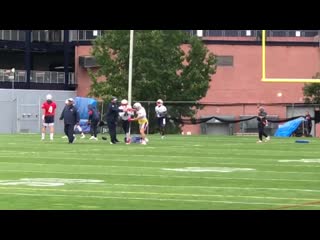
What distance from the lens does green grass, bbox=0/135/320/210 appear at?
12.2 metres

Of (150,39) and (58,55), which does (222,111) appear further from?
(58,55)

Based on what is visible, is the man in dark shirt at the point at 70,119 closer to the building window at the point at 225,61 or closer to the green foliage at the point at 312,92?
the green foliage at the point at 312,92

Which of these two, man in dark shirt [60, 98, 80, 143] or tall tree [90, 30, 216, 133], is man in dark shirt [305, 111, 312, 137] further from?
man in dark shirt [60, 98, 80, 143]

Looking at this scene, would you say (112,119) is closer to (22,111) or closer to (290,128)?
(290,128)

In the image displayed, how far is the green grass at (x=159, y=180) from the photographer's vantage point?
12.2 m

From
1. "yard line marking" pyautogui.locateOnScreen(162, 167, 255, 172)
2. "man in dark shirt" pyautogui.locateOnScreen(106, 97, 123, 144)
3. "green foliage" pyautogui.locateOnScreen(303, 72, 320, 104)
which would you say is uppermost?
"green foliage" pyautogui.locateOnScreen(303, 72, 320, 104)

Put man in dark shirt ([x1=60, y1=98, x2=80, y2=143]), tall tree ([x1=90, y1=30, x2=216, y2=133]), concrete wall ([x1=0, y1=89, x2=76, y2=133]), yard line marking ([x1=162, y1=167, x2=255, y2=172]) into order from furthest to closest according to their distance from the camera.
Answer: concrete wall ([x1=0, y1=89, x2=76, y2=133]) < tall tree ([x1=90, y1=30, x2=216, y2=133]) < man in dark shirt ([x1=60, y1=98, x2=80, y2=143]) < yard line marking ([x1=162, y1=167, x2=255, y2=172])

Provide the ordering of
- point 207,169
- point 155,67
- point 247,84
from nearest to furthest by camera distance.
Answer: point 207,169 → point 155,67 → point 247,84

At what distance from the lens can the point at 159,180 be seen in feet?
53.6

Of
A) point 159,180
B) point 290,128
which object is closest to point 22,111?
point 290,128

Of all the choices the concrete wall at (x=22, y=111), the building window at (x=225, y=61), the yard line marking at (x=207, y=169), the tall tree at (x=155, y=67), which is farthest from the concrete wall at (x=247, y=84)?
the yard line marking at (x=207, y=169)

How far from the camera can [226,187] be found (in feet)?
48.9

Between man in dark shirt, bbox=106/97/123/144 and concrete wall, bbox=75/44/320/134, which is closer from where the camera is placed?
man in dark shirt, bbox=106/97/123/144

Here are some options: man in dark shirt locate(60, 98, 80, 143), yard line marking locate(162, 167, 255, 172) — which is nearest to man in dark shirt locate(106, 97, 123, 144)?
man in dark shirt locate(60, 98, 80, 143)
